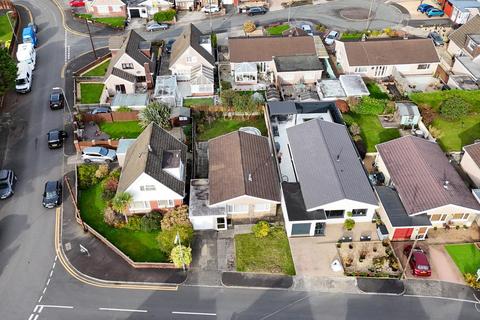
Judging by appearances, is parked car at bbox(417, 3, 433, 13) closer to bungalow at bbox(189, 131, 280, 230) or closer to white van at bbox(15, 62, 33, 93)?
bungalow at bbox(189, 131, 280, 230)

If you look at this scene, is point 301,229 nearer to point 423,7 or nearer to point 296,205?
point 296,205

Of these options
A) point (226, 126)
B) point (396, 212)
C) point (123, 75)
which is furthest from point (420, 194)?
point (123, 75)

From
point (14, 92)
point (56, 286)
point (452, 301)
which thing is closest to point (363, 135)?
point (452, 301)

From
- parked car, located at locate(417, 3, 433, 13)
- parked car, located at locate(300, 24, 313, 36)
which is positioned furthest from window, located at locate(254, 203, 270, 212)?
parked car, located at locate(417, 3, 433, 13)

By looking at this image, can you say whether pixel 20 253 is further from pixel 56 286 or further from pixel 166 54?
pixel 166 54

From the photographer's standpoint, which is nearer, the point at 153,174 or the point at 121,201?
the point at 121,201
